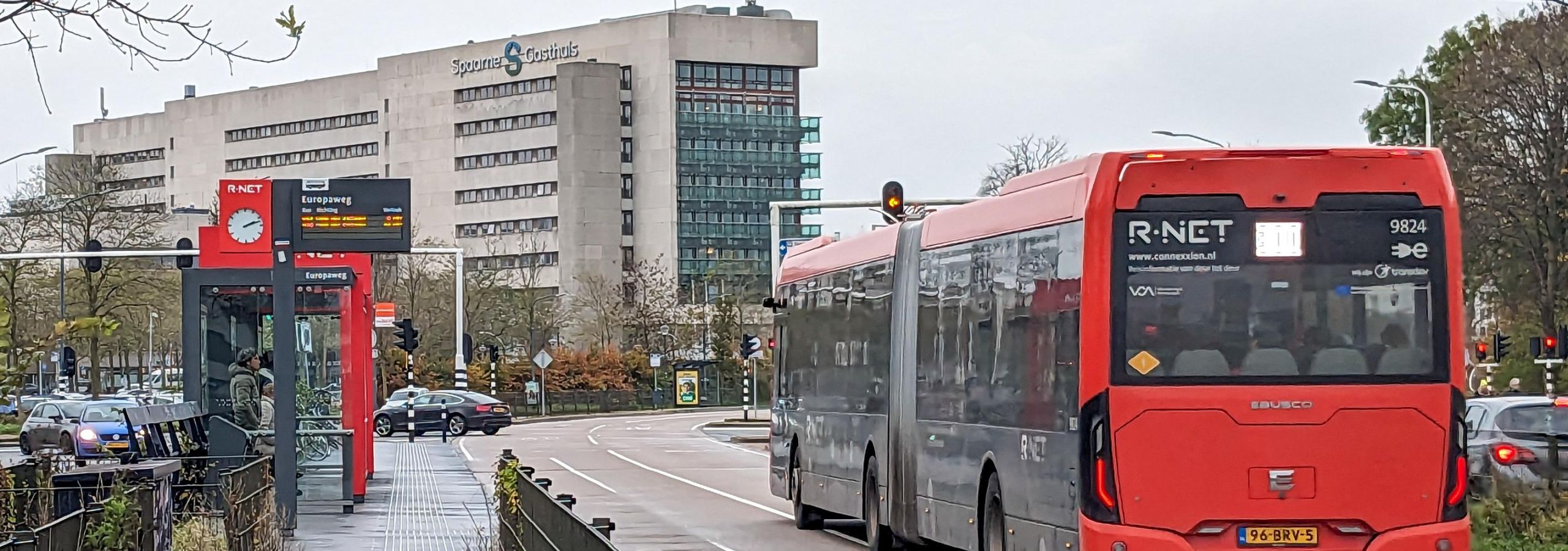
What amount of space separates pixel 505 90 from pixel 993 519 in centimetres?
12606

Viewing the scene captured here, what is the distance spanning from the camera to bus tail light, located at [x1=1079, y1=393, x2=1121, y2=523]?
12320 mm

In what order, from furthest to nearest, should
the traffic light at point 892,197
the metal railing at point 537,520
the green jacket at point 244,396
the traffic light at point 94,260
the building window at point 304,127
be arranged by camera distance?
the building window at point 304,127 → the traffic light at point 94,260 → the traffic light at point 892,197 → the green jacket at point 244,396 → the metal railing at point 537,520

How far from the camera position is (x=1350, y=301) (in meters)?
12.6

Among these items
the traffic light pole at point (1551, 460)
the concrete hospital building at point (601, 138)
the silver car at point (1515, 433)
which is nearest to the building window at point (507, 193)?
the concrete hospital building at point (601, 138)

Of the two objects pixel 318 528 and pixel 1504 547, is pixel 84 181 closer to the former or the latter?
pixel 318 528

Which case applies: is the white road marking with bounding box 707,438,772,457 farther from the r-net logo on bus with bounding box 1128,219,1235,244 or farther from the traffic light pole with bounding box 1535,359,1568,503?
the r-net logo on bus with bounding box 1128,219,1235,244

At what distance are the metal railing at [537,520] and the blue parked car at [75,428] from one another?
67.1 feet

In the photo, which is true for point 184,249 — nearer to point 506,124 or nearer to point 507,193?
point 506,124

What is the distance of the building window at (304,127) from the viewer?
14788cm

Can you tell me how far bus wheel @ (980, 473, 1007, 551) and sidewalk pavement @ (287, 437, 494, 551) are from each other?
3601 mm

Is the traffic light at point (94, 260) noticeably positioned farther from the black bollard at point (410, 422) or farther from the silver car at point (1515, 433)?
the silver car at point (1515, 433)

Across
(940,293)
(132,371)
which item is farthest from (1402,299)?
(132,371)

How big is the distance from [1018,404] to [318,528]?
30.3ft

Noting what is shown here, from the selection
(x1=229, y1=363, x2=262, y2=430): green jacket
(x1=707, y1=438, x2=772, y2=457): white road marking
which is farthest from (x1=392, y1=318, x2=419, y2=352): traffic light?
(x1=229, y1=363, x2=262, y2=430): green jacket
